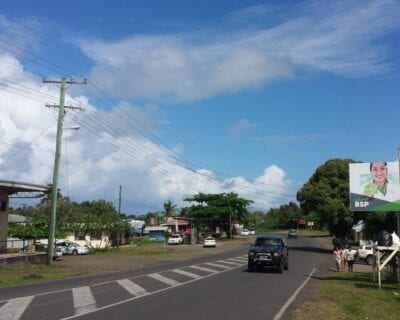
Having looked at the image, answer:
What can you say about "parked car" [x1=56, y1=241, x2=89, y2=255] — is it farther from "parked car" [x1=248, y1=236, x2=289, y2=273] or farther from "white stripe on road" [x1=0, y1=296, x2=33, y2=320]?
"white stripe on road" [x1=0, y1=296, x2=33, y2=320]

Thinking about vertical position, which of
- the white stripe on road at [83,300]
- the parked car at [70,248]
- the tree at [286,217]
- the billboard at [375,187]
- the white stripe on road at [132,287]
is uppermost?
the tree at [286,217]

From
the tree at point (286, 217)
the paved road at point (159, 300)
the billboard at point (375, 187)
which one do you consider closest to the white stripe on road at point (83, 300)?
the paved road at point (159, 300)

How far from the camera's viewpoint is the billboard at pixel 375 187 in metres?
24.9

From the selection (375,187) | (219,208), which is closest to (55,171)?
(375,187)

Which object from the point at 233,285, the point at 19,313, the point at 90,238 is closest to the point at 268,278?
the point at 233,285

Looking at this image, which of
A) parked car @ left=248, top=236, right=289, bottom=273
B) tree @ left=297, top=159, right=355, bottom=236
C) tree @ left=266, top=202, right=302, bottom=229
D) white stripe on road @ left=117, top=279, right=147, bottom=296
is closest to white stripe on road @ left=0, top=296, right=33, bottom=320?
white stripe on road @ left=117, top=279, right=147, bottom=296

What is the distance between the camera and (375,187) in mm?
25594

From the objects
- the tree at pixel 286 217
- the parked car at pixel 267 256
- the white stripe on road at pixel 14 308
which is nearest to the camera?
the white stripe on road at pixel 14 308

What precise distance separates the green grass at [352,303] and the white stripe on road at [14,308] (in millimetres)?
6531

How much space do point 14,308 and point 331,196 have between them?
4670cm

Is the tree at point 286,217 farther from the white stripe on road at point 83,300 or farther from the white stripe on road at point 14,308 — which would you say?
the white stripe on road at point 14,308

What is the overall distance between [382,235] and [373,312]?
30.4 feet

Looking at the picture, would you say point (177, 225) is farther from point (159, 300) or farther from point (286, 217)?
point (159, 300)

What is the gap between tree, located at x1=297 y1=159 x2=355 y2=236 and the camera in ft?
181
